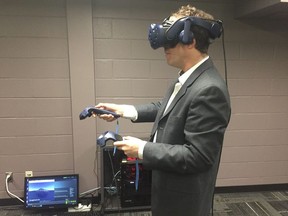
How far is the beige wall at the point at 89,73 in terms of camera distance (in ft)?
7.73

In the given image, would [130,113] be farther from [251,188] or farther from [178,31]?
[251,188]

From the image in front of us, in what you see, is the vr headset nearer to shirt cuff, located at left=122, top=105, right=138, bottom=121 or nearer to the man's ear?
the man's ear

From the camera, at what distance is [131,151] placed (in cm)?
115

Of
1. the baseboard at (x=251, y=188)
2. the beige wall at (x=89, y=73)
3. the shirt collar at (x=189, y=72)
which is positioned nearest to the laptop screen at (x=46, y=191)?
the beige wall at (x=89, y=73)

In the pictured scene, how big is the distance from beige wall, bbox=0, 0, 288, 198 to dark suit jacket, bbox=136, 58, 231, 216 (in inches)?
52.0

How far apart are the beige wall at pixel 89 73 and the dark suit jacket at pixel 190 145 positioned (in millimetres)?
1320

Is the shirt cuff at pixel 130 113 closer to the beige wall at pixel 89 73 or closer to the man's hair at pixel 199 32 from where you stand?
the man's hair at pixel 199 32

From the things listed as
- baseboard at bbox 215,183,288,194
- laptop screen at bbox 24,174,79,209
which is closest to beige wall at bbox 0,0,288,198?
laptop screen at bbox 24,174,79,209

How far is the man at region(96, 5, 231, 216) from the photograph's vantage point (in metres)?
1.08

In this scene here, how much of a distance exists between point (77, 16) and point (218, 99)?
67.5 inches

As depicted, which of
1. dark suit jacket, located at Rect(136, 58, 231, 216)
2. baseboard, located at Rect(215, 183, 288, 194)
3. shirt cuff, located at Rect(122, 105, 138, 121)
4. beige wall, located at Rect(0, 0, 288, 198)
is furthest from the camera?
baseboard, located at Rect(215, 183, 288, 194)

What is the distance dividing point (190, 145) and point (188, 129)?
0.07 metres

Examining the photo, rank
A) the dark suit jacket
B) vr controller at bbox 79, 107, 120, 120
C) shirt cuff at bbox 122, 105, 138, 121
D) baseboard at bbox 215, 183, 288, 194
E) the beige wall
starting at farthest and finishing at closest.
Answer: baseboard at bbox 215, 183, 288, 194
the beige wall
shirt cuff at bbox 122, 105, 138, 121
vr controller at bbox 79, 107, 120, 120
the dark suit jacket

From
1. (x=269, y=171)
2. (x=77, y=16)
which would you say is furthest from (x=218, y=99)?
(x=269, y=171)
